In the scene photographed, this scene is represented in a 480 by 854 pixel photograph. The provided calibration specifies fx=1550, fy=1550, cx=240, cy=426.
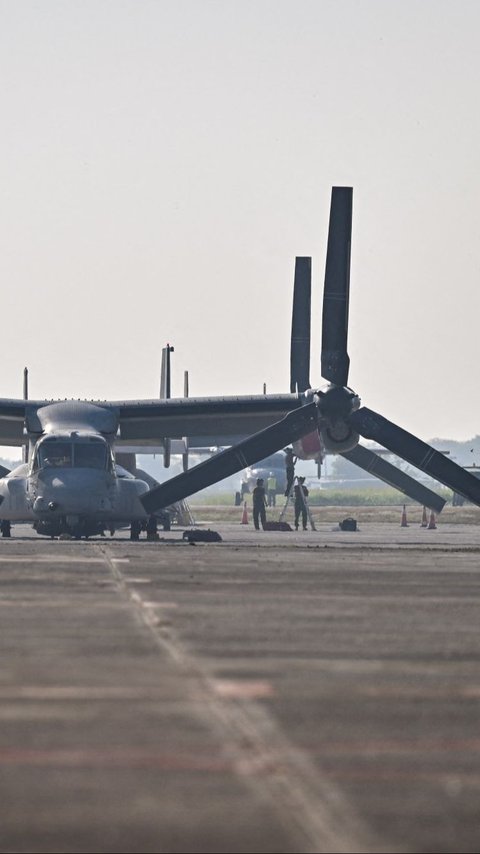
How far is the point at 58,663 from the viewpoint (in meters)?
11.6

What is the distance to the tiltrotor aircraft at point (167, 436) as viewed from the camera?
40719 mm

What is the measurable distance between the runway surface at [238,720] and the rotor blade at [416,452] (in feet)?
72.4

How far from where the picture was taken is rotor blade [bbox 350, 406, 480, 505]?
4047 centimetres

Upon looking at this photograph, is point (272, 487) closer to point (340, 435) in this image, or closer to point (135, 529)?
point (340, 435)

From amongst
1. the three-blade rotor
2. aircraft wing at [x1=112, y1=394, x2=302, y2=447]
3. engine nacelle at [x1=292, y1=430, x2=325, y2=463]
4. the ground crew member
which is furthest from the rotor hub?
the ground crew member

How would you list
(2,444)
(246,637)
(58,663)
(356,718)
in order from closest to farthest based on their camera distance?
(356,718), (58,663), (246,637), (2,444)

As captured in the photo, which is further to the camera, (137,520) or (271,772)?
(137,520)

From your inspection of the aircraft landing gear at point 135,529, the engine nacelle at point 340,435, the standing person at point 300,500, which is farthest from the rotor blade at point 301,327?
the aircraft landing gear at point 135,529

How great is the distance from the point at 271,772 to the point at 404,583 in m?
12.9

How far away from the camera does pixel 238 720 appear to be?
9.05 meters

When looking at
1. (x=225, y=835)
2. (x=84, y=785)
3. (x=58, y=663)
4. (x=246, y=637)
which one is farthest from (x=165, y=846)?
(x=246, y=637)

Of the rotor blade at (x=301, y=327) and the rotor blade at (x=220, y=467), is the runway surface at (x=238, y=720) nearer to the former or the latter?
the rotor blade at (x=220, y=467)

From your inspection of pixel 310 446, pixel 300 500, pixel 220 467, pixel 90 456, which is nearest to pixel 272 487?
pixel 300 500

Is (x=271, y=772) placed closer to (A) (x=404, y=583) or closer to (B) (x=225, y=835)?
(B) (x=225, y=835)
